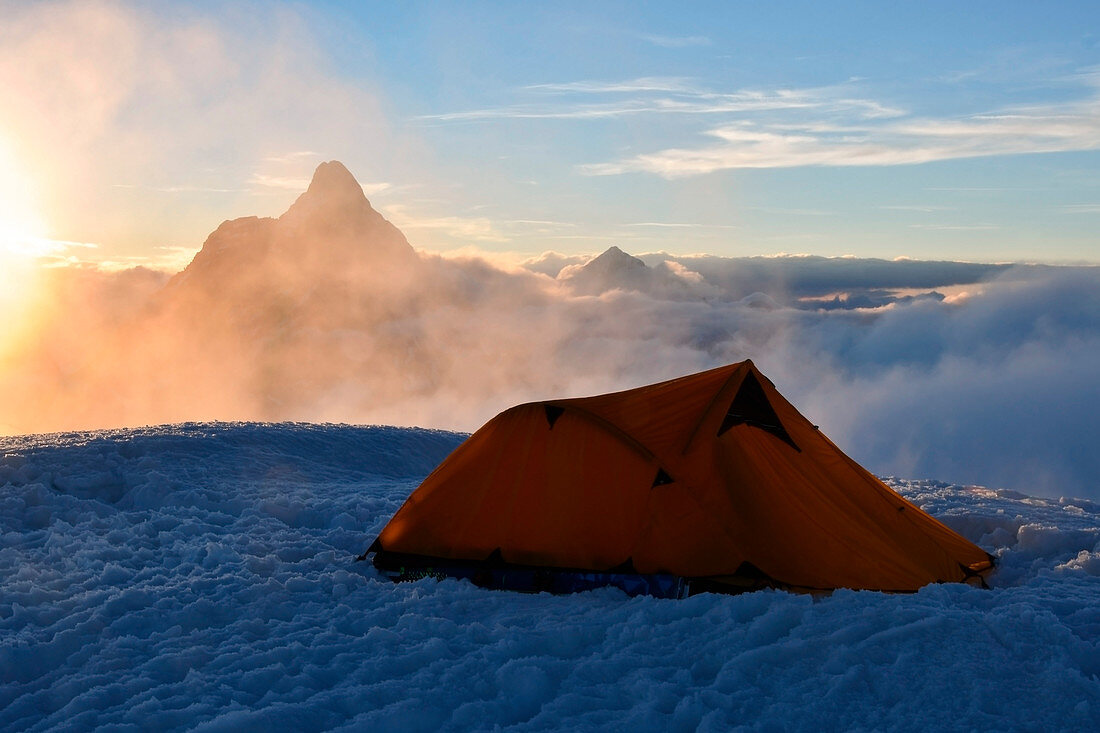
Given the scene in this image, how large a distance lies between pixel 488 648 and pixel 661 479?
8.22 feet

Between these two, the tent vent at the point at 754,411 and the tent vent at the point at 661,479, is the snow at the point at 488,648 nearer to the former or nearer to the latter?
the tent vent at the point at 661,479

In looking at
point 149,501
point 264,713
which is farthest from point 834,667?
point 149,501

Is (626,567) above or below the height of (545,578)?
above

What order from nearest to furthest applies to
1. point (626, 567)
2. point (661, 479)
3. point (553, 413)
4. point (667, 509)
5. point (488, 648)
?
point (488, 648)
point (626, 567)
point (667, 509)
point (661, 479)
point (553, 413)

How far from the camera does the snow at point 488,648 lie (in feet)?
16.1

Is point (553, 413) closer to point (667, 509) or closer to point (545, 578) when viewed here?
point (667, 509)

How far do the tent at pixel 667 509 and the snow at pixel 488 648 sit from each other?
409mm

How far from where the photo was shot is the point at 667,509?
24.2 feet

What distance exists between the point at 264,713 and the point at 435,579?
287 cm

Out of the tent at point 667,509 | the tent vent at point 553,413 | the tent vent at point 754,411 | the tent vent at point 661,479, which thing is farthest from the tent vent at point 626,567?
the tent vent at point 754,411

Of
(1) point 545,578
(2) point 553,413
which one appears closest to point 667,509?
(1) point 545,578

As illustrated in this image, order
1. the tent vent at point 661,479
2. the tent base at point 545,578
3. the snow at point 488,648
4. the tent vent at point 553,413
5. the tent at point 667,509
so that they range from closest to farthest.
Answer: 1. the snow at point 488,648
2. the tent base at point 545,578
3. the tent at point 667,509
4. the tent vent at point 661,479
5. the tent vent at point 553,413

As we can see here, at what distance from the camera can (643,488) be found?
751cm

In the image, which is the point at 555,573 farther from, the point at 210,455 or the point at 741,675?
the point at 210,455
